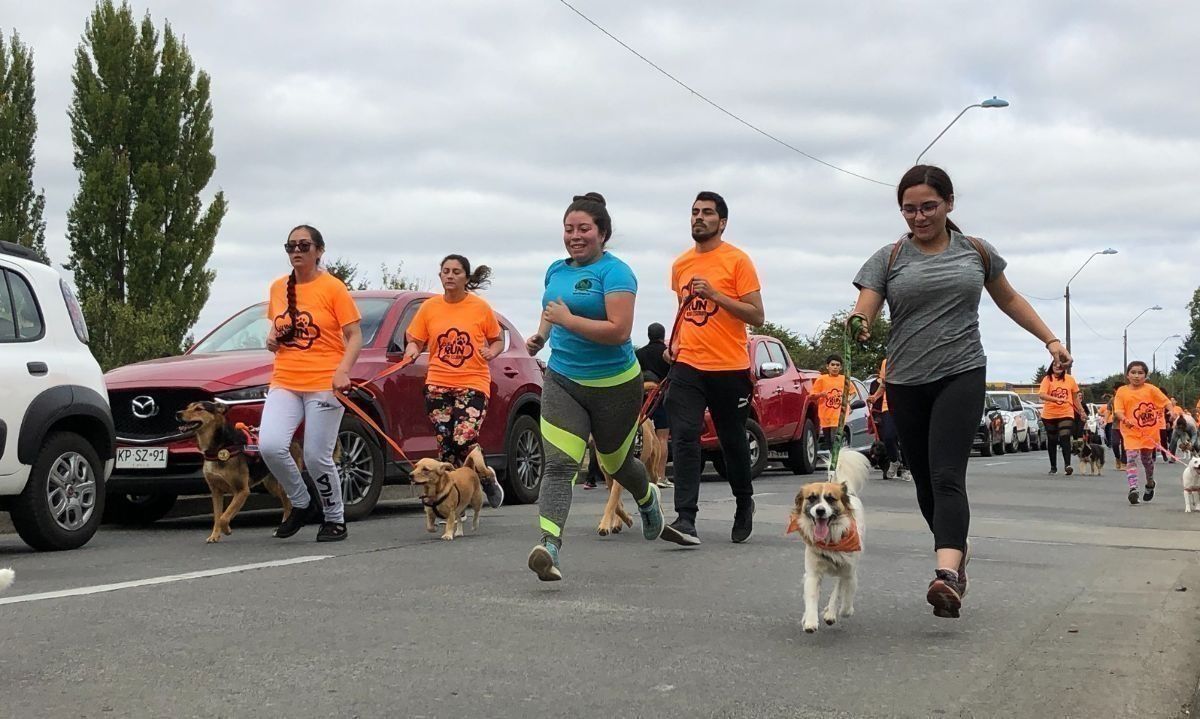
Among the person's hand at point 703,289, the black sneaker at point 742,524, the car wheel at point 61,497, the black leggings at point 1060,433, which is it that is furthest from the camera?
the black leggings at point 1060,433

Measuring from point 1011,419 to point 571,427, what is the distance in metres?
35.6

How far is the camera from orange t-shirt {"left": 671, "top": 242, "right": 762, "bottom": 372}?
8.55 m

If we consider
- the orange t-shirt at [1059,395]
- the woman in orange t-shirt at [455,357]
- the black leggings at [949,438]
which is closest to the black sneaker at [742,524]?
the woman in orange t-shirt at [455,357]

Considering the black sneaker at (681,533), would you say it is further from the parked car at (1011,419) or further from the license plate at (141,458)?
the parked car at (1011,419)

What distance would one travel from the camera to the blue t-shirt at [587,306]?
23.0ft

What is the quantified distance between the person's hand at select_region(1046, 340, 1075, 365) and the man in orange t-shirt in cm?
261

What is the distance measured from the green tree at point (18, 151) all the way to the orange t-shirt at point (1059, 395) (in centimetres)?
2505

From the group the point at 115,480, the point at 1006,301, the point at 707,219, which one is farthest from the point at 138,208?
the point at 1006,301

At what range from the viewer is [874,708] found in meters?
4.55

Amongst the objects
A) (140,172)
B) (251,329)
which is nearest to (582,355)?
(251,329)

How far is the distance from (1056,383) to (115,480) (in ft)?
53.0

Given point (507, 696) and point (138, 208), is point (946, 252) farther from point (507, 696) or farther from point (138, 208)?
point (138, 208)

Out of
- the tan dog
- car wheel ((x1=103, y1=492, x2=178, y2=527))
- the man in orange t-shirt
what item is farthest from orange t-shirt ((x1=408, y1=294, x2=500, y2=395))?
car wheel ((x1=103, y1=492, x2=178, y2=527))

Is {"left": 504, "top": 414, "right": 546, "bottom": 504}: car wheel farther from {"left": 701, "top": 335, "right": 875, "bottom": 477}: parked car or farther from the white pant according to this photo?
{"left": 701, "top": 335, "right": 875, "bottom": 477}: parked car
